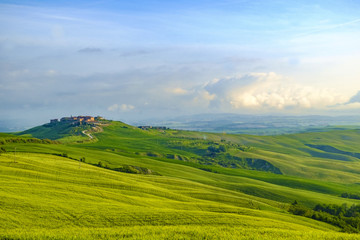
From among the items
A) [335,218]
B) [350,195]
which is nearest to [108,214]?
[335,218]

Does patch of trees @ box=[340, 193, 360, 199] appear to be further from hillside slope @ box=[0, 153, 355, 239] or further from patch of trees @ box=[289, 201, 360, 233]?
hillside slope @ box=[0, 153, 355, 239]

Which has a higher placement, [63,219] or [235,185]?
[63,219]

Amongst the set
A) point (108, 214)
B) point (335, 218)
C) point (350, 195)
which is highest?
point (108, 214)

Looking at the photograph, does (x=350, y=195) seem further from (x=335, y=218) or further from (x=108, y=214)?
(x=108, y=214)

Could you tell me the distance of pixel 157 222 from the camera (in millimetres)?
57875

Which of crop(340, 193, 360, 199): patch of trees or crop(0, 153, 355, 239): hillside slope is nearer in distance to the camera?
crop(0, 153, 355, 239): hillside slope

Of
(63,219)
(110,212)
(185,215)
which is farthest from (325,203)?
(63,219)

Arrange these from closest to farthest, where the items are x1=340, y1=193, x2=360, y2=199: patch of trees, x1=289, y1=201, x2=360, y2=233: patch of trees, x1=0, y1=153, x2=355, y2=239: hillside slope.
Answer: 1. x1=0, y1=153, x2=355, y2=239: hillside slope
2. x1=289, y1=201, x2=360, y2=233: patch of trees
3. x1=340, y1=193, x2=360, y2=199: patch of trees

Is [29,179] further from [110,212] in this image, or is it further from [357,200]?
[357,200]

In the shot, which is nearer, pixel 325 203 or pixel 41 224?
pixel 41 224

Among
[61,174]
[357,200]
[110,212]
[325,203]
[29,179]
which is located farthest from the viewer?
[357,200]

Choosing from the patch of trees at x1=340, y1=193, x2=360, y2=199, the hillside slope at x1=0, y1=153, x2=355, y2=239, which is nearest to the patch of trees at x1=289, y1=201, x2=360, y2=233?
the hillside slope at x1=0, y1=153, x2=355, y2=239

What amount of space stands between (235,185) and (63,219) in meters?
92.8

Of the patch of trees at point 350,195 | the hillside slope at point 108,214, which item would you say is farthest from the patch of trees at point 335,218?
the patch of trees at point 350,195
